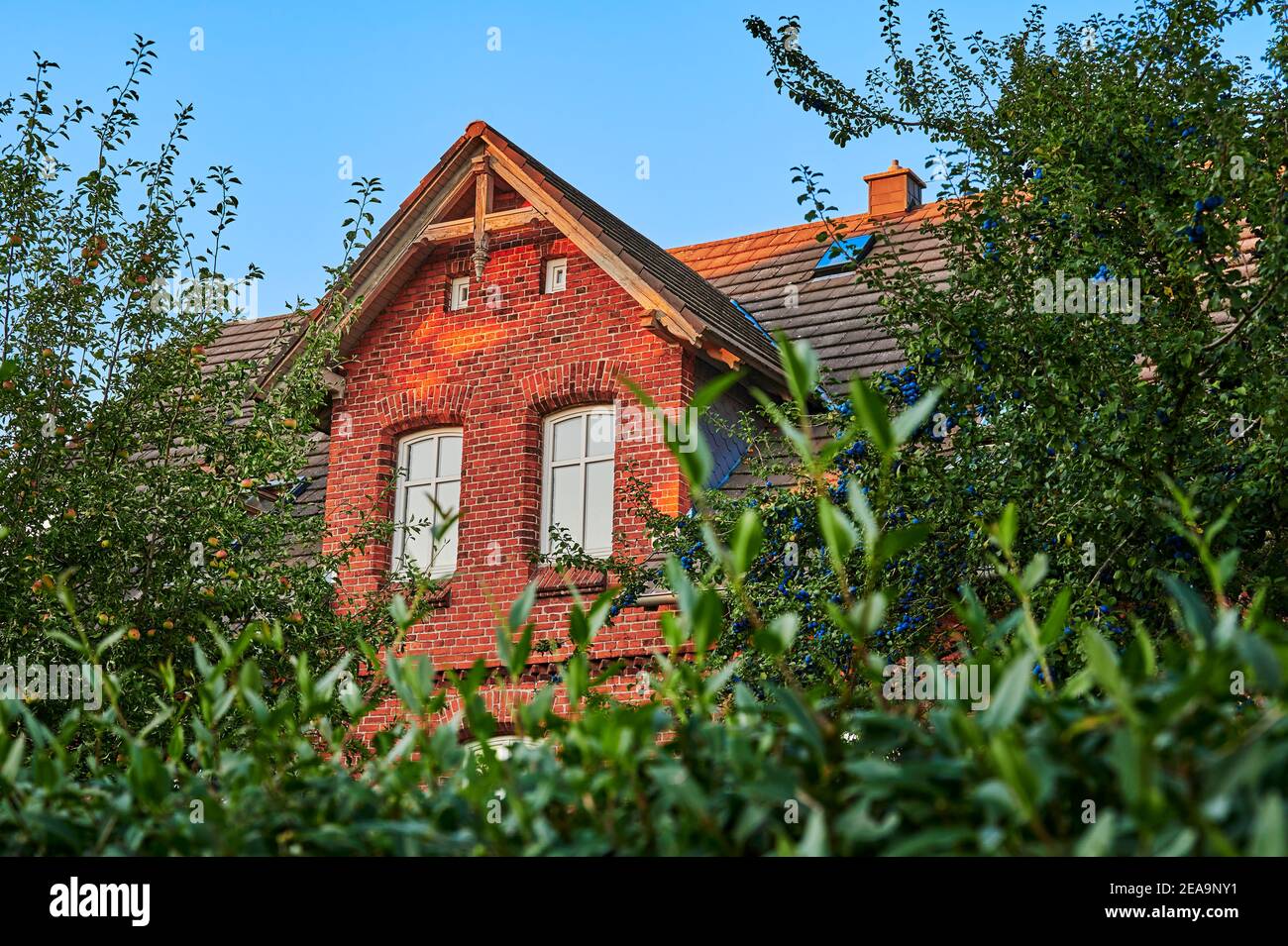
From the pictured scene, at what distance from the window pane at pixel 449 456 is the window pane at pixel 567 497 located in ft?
3.58

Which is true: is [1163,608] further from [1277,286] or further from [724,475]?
[724,475]

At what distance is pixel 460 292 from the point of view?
12.9m

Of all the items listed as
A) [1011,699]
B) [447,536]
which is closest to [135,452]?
[447,536]

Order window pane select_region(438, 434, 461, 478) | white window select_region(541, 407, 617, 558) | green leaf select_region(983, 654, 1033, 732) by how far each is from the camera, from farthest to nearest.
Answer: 1. window pane select_region(438, 434, 461, 478)
2. white window select_region(541, 407, 617, 558)
3. green leaf select_region(983, 654, 1033, 732)

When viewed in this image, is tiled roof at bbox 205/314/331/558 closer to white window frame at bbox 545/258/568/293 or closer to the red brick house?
the red brick house

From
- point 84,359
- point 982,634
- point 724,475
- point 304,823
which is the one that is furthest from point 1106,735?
point 724,475

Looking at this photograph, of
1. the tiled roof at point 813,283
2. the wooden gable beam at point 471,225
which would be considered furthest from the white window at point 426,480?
the tiled roof at point 813,283

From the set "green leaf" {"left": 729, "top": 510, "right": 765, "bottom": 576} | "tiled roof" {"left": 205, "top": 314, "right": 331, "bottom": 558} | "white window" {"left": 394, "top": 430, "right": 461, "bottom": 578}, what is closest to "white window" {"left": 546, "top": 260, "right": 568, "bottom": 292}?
"white window" {"left": 394, "top": 430, "right": 461, "bottom": 578}

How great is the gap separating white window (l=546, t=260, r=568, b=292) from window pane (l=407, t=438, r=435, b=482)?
184 centimetres

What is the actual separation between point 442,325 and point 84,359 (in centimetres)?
480

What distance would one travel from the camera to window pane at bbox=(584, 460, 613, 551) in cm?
1148

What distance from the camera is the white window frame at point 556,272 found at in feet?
40.3

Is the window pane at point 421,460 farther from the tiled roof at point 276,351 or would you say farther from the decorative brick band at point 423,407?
the tiled roof at point 276,351

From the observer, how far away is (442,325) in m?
12.7
